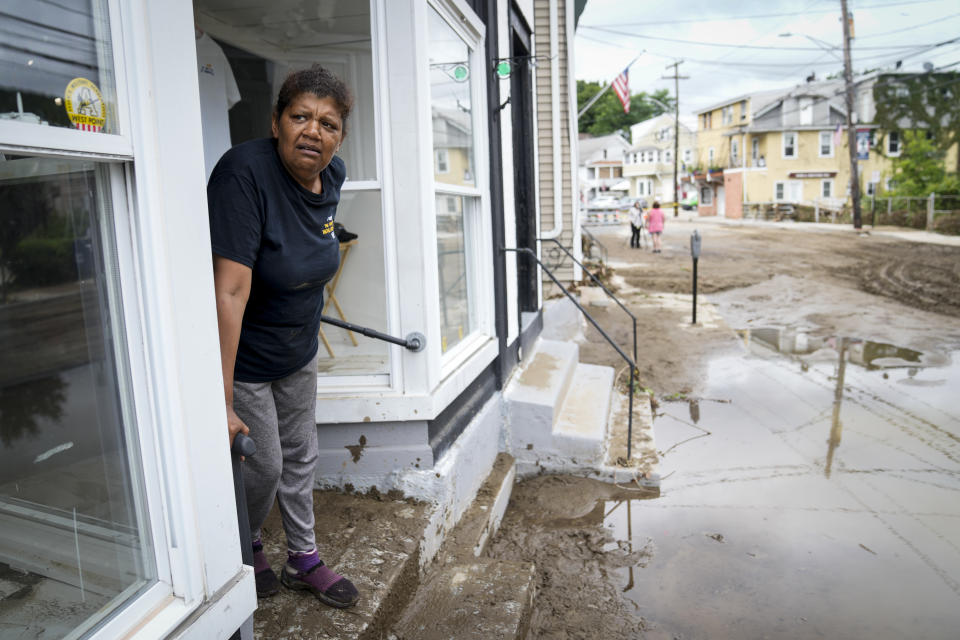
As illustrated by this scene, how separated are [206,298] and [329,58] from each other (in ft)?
7.59

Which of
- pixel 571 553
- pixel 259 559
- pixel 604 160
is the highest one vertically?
pixel 604 160

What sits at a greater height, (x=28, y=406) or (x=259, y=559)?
(x=28, y=406)

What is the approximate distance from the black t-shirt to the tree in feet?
167

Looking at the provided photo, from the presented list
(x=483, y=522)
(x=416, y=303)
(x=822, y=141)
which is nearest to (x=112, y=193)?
(x=416, y=303)

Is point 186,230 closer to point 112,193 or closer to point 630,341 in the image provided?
point 112,193

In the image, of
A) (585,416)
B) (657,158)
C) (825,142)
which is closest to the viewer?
(585,416)

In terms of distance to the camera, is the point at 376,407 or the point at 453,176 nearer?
the point at 376,407

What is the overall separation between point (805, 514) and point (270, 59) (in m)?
4.25

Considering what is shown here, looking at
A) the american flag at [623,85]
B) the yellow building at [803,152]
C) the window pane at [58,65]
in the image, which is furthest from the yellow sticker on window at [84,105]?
the yellow building at [803,152]

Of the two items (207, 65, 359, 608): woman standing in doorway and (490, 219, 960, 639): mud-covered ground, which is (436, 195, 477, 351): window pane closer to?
(490, 219, 960, 639): mud-covered ground

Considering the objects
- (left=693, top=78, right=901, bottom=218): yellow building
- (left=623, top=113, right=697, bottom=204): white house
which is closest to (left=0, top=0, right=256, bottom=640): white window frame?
(left=693, top=78, right=901, bottom=218): yellow building

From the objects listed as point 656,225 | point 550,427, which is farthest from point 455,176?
point 656,225

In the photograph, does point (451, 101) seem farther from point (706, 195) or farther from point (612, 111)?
point (612, 111)

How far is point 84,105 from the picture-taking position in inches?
60.7
